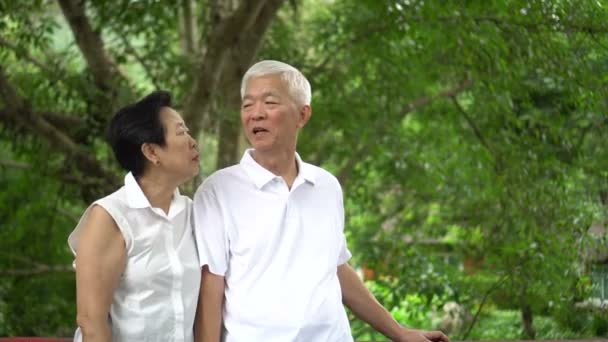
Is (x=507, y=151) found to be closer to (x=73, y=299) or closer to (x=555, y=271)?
(x=555, y=271)

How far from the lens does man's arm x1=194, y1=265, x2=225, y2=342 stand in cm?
234

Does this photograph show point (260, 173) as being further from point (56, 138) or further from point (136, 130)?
point (56, 138)

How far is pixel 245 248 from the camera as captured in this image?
2.35m

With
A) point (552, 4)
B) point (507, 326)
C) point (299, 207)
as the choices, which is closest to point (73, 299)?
point (507, 326)

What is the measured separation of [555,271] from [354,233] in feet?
14.1

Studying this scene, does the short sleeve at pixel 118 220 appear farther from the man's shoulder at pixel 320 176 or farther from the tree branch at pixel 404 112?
the tree branch at pixel 404 112

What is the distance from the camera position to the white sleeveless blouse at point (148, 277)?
2217 millimetres

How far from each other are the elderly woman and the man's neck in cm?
17

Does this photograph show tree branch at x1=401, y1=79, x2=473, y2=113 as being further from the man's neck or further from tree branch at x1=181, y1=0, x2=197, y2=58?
the man's neck

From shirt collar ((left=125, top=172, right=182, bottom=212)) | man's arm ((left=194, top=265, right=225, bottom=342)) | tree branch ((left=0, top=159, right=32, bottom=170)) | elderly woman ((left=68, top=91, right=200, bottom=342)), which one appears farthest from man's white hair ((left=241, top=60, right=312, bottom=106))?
tree branch ((left=0, top=159, right=32, bottom=170))

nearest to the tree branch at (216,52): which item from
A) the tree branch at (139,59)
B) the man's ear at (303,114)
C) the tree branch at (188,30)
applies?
the tree branch at (139,59)

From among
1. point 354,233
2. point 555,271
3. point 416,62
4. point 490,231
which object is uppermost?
point 416,62

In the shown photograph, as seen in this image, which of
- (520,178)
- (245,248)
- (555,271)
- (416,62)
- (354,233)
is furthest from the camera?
(354,233)

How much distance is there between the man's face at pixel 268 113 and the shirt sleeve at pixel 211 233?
0.59 ft
